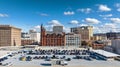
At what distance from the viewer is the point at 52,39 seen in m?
117

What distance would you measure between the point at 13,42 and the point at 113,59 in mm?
71632

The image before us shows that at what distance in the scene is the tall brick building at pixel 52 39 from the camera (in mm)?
115863

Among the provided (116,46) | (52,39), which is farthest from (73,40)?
(116,46)

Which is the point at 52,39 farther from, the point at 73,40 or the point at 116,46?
the point at 116,46

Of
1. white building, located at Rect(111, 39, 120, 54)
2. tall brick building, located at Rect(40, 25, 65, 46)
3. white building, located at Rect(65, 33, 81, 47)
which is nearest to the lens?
white building, located at Rect(111, 39, 120, 54)

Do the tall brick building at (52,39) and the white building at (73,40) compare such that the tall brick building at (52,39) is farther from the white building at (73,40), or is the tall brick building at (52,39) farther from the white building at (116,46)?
the white building at (116,46)

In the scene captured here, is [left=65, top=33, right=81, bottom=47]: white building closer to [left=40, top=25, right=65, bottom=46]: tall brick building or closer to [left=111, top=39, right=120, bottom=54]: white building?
[left=40, top=25, right=65, bottom=46]: tall brick building

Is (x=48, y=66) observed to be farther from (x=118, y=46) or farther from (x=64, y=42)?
(x=64, y=42)

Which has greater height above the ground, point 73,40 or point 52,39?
point 52,39

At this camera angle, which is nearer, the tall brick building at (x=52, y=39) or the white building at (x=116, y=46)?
the white building at (x=116, y=46)

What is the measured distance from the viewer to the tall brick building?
116 m

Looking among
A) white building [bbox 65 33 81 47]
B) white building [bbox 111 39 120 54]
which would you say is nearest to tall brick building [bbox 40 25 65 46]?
white building [bbox 65 33 81 47]

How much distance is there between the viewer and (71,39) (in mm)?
121062

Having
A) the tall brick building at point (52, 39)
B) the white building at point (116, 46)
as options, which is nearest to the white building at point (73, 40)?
the tall brick building at point (52, 39)
